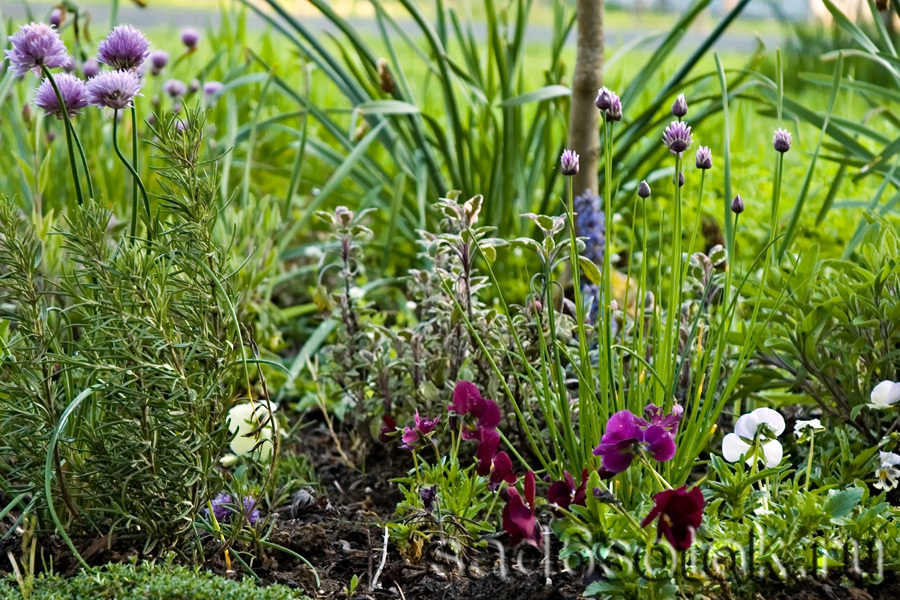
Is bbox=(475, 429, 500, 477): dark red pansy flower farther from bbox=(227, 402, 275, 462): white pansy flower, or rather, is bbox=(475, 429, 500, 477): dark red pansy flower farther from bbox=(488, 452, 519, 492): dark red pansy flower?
bbox=(227, 402, 275, 462): white pansy flower

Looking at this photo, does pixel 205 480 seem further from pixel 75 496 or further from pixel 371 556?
pixel 371 556

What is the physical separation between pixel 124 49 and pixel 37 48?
0.14 meters

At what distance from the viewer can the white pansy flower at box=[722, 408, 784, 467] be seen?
1.53 m

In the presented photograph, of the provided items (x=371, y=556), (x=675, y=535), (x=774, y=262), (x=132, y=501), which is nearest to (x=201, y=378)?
(x=132, y=501)

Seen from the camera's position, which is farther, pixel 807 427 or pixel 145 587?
pixel 807 427

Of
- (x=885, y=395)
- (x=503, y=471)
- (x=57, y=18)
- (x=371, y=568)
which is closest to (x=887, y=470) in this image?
(x=885, y=395)

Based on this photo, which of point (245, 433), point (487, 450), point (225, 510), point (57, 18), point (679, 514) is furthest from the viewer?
point (57, 18)

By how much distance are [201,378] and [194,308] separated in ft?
0.42

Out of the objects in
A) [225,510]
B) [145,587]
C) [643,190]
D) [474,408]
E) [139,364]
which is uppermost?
[643,190]

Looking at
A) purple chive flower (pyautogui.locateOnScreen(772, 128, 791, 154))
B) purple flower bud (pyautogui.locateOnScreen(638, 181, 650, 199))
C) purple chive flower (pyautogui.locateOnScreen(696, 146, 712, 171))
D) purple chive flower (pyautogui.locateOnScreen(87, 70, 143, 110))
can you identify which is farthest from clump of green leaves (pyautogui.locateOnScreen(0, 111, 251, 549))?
purple chive flower (pyautogui.locateOnScreen(772, 128, 791, 154))

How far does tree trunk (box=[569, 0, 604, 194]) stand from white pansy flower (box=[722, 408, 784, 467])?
98cm

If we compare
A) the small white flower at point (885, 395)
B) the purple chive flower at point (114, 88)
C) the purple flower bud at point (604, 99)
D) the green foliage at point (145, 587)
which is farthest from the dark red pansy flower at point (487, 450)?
the purple chive flower at point (114, 88)

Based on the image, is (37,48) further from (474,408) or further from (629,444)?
(629,444)

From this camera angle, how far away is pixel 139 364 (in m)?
1.45
